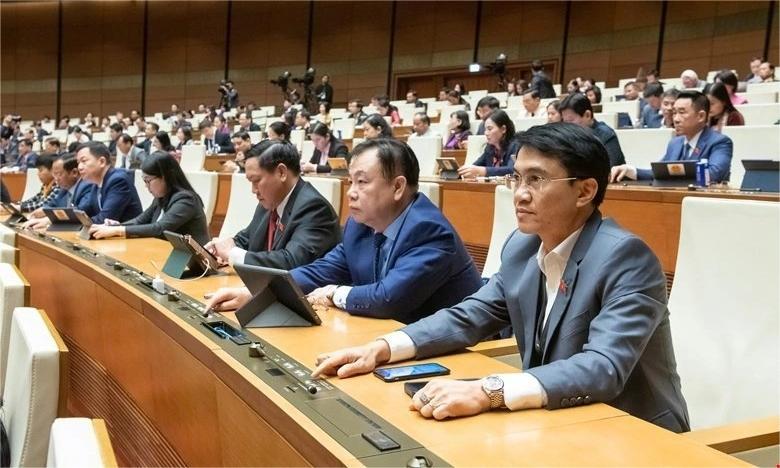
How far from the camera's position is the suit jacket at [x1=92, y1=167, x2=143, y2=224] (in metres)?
3.80

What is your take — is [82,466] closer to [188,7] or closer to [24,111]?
[188,7]

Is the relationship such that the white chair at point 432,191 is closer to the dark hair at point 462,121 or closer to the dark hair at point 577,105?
the dark hair at point 577,105

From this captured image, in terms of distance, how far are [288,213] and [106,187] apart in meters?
1.71

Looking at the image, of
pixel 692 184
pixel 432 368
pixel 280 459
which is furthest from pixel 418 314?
pixel 692 184

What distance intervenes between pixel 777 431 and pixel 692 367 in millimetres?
420

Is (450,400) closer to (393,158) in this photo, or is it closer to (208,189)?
(393,158)

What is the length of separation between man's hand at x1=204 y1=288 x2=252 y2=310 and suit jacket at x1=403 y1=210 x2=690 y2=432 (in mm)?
547

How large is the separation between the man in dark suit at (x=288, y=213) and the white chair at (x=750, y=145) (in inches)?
83.7

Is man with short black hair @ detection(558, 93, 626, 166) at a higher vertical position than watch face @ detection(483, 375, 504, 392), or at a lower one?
higher

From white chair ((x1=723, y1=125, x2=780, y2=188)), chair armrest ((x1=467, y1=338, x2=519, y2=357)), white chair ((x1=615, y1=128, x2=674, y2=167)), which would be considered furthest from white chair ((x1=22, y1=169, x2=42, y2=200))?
chair armrest ((x1=467, y1=338, x2=519, y2=357))

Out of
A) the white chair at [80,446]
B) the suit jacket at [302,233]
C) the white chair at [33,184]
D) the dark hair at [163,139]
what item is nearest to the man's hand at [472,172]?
the suit jacket at [302,233]

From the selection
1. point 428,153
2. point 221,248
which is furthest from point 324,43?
point 221,248

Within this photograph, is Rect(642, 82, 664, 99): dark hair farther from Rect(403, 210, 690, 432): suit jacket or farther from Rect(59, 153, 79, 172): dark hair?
Rect(403, 210, 690, 432): suit jacket

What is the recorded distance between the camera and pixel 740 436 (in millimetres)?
1156
